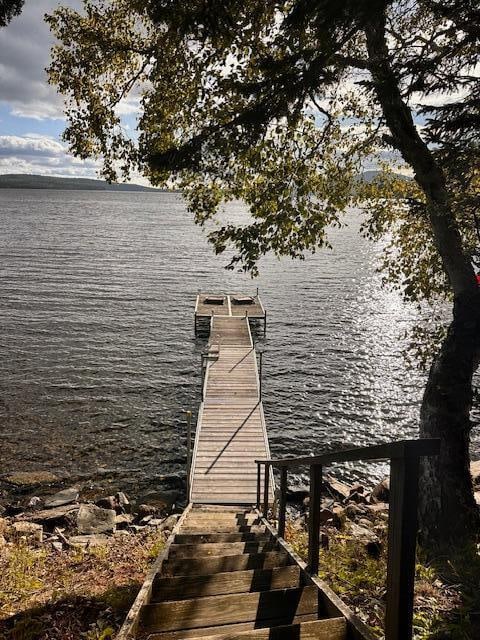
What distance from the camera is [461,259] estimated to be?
8.15 m

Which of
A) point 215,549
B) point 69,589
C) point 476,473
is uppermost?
point 215,549

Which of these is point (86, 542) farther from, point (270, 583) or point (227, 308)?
point (227, 308)

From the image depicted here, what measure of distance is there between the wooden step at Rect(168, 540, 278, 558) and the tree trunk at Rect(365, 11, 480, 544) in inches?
123

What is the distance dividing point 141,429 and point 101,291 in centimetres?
2647

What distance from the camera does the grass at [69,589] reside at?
4730 millimetres

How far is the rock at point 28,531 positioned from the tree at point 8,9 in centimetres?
895

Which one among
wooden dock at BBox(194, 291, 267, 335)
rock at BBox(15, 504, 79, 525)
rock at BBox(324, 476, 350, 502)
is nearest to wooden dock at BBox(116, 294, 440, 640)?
rock at BBox(15, 504, 79, 525)

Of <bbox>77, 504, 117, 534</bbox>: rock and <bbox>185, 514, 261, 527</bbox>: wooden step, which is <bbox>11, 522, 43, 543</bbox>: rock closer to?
<bbox>77, 504, 117, 534</bbox>: rock

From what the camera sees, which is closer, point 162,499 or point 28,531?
point 28,531

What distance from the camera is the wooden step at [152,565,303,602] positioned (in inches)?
168

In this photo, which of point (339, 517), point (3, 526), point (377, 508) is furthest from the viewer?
point (377, 508)

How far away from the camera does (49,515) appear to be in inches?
519

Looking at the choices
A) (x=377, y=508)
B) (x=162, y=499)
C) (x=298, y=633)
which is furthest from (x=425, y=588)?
(x=162, y=499)

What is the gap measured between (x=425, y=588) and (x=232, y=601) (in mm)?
2512
